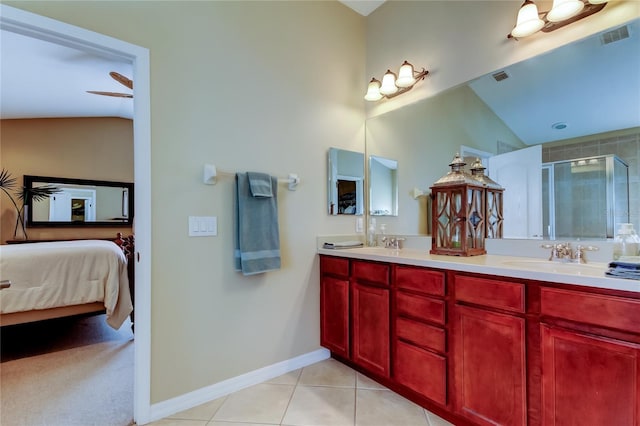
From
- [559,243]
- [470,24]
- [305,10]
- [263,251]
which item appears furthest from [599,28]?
[263,251]

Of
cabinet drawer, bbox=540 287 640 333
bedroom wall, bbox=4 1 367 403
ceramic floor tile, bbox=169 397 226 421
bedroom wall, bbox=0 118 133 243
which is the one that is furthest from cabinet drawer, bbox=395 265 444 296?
bedroom wall, bbox=0 118 133 243

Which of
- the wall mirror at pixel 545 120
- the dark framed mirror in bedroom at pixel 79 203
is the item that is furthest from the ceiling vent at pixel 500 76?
the dark framed mirror in bedroom at pixel 79 203

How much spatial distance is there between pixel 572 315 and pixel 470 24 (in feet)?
6.10

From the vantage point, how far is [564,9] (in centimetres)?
148

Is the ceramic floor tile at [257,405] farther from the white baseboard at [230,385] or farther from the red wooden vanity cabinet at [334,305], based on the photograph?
the red wooden vanity cabinet at [334,305]

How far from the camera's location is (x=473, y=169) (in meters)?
1.99

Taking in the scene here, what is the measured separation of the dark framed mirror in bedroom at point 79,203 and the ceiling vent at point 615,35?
6101 mm

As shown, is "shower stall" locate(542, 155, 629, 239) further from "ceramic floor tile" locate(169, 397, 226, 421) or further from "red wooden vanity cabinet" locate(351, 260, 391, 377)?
"ceramic floor tile" locate(169, 397, 226, 421)

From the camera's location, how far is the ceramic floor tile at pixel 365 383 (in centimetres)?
197

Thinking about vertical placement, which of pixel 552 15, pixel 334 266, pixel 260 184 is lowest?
pixel 334 266

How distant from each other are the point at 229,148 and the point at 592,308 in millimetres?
1984

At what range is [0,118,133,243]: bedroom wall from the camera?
4.45 metres

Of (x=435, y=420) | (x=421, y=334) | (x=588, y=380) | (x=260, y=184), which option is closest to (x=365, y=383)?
(x=435, y=420)

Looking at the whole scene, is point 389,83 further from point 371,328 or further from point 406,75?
point 371,328
